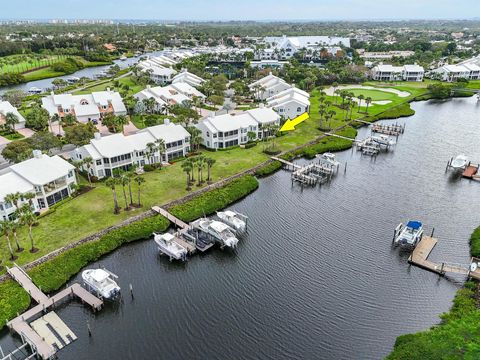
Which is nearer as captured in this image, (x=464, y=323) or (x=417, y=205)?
(x=464, y=323)

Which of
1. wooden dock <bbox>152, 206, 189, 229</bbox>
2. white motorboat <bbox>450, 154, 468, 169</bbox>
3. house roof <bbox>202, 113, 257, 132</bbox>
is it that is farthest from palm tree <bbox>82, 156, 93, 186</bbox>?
white motorboat <bbox>450, 154, 468, 169</bbox>

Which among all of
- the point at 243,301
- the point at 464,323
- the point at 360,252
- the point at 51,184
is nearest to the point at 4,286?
the point at 51,184

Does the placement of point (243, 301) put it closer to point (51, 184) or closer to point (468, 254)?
point (468, 254)

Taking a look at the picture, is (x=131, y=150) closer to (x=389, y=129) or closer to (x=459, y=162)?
(x=459, y=162)

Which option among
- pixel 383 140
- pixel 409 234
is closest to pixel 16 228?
pixel 409 234

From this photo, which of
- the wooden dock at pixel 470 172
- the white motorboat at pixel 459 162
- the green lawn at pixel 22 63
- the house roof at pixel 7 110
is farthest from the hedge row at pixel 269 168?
the green lawn at pixel 22 63
